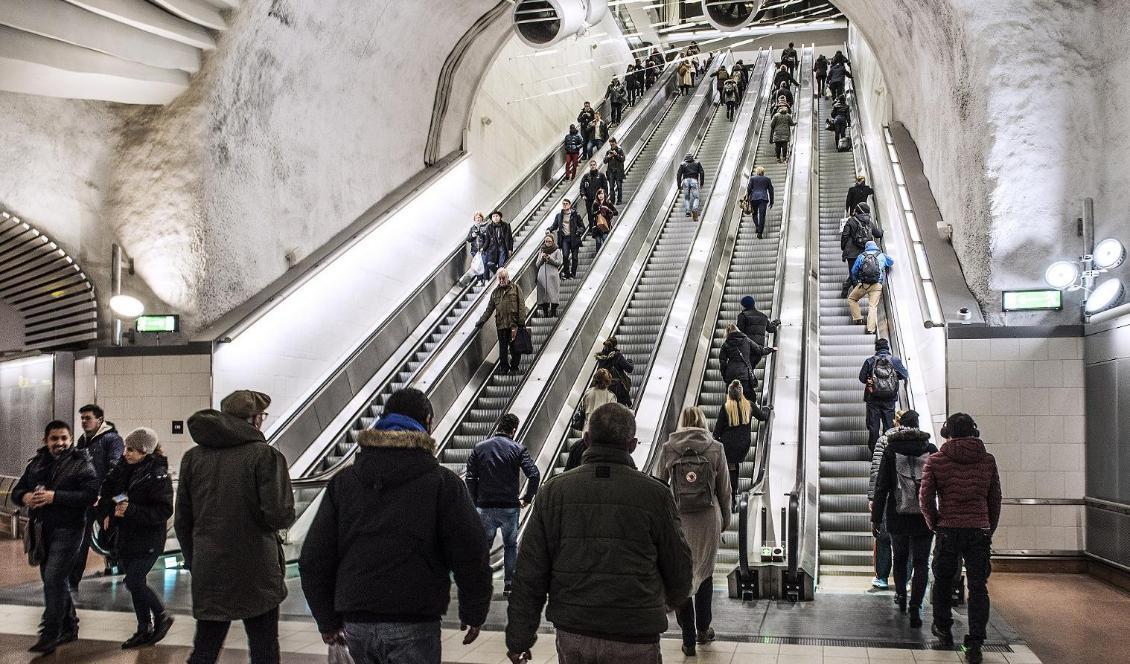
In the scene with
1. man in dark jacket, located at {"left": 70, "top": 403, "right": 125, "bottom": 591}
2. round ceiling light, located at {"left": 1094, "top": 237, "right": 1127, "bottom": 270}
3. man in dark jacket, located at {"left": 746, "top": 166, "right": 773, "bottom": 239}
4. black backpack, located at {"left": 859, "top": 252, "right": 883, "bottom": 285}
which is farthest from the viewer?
man in dark jacket, located at {"left": 746, "top": 166, "right": 773, "bottom": 239}

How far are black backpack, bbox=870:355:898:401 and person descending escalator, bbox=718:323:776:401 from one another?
1.23 m

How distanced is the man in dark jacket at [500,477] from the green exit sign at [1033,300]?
4926 mm

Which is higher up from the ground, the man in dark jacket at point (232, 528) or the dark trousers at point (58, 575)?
the man in dark jacket at point (232, 528)

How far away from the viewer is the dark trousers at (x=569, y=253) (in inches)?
573

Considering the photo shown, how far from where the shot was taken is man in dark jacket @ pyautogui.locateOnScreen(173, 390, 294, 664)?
3779 millimetres

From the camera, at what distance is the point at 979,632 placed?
206 inches

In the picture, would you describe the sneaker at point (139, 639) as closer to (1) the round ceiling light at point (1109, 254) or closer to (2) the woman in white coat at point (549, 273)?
(1) the round ceiling light at point (1109, 254)

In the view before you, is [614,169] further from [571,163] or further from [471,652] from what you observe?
[471,652]

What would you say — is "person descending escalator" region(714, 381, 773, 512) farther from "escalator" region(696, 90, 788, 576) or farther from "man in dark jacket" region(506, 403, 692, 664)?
"man in dark jacket" region(506, 403, 692, 664)

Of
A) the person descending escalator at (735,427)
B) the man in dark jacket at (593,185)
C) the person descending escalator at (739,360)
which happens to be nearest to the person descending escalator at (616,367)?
the person descending escalator at (739,360)

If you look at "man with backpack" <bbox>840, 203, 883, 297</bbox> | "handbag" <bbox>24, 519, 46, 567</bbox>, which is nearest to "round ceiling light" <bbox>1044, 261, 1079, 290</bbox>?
"man with backpack" <bbox>840, 203, 883, 297</bbox>

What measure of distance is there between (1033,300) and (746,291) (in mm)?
5181

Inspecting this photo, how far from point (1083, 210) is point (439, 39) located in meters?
10.00

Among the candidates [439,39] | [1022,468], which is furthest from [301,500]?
[439,39]
